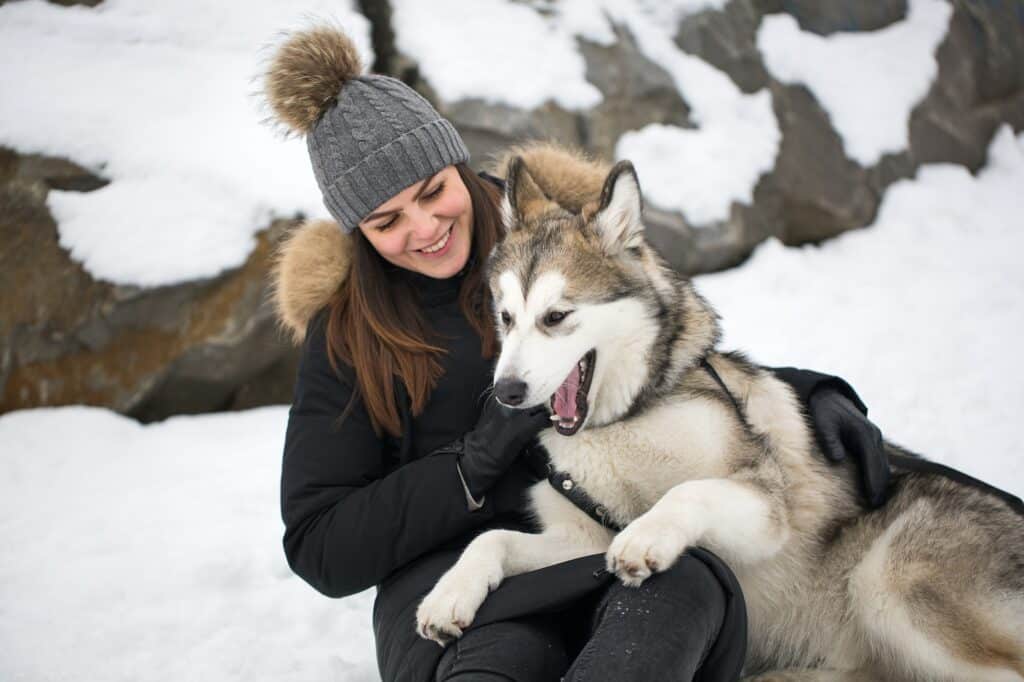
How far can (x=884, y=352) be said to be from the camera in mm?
4828

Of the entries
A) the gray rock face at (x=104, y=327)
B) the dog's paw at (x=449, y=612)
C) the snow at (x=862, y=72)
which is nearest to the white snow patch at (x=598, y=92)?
the snow at (x=862, y=72)

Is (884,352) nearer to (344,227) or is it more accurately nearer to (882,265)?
(882,265)

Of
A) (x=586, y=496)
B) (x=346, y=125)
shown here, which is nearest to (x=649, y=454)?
(x=586, y=496)

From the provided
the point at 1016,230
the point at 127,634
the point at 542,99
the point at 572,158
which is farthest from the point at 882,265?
the point at 127,634

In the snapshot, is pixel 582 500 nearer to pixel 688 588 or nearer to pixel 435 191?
pixel 688 588

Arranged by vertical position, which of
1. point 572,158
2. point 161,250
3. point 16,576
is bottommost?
point 16,576

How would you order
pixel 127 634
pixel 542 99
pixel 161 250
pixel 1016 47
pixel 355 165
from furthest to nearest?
1. pixel 1016 47
2. pixel 542 99
3. pixel 161 250
4. pixel 127 634
5. pixel 355 165

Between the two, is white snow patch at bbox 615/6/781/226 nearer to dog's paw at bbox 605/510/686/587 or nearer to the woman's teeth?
the woman's teeth

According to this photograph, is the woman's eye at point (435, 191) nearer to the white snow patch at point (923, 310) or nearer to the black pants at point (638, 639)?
the black pants at point (638, 639)

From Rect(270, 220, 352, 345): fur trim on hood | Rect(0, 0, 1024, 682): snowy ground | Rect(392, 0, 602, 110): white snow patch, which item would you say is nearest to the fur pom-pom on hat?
Rect(270, 220, 352, 345): fur trim on hood

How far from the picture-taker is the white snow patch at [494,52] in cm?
554

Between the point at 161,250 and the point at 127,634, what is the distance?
7.53 ft

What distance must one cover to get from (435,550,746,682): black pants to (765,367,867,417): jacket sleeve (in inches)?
34.2

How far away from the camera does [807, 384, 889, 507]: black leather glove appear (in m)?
2.25
